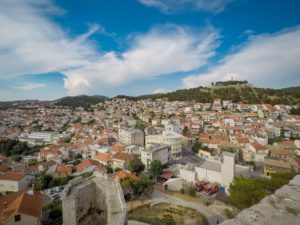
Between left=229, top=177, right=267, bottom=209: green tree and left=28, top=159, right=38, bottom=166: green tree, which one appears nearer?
left=229, top=177, right=267, bottom=209: green tree

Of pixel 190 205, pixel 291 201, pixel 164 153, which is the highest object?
pixel 291 201

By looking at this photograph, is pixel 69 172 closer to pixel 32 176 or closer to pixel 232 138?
pixel 32 176

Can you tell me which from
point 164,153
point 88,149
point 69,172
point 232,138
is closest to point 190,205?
point 164,153

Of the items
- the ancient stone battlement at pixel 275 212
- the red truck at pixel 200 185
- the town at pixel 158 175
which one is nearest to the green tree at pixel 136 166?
the town at pixel 158 175

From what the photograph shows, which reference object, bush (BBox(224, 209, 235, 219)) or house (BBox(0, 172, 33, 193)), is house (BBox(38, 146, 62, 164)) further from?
bush (BBox(224, 209, 235, 219))

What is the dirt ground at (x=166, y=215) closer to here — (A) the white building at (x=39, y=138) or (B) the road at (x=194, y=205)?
(B) the road at (x=194, y=205)

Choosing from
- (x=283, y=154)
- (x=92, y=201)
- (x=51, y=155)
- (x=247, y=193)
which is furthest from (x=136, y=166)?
(x=283, y=154)

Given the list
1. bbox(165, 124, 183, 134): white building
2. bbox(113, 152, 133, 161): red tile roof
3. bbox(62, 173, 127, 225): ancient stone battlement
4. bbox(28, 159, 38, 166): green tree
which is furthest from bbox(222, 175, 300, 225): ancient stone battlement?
bbox(165, 124, 183, 134): white building
